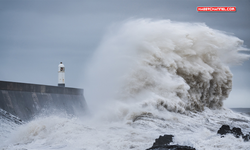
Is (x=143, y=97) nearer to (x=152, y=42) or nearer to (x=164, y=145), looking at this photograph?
(x=152, y=42)

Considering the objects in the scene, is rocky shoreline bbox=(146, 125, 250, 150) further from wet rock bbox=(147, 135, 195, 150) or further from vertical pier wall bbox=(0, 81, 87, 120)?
vertical pier wall bbox=(0, 81, 87, 120)

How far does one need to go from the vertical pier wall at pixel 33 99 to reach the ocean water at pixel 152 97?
381mm

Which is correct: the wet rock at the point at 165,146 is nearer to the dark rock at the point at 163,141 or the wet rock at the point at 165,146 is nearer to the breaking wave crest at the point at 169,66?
the dark rock at the point at 163,141

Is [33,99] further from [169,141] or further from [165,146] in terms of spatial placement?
[165,146]

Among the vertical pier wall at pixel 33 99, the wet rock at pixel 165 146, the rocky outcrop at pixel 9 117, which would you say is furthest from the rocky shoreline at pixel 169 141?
the vertical pier wall at pixel 33 99

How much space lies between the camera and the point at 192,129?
1154 cm

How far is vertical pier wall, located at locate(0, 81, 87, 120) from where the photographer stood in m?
9.29

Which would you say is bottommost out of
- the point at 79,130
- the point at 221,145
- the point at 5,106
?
the point at 221,145

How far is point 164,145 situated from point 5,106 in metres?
4.68

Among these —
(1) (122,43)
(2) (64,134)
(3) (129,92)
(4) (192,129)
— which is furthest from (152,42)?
(2) (64,134)

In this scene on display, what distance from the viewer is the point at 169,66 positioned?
52.5 feet

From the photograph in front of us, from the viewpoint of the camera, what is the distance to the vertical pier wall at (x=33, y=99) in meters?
9.29

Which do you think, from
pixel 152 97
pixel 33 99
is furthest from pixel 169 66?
pixel 33 99

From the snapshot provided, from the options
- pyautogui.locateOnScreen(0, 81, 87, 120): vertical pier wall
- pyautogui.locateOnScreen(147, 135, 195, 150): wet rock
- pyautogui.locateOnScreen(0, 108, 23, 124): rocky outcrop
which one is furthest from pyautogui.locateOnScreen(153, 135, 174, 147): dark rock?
pyautogui.locateOnScreen(0, 81, 87, 120): vertical pier wall
